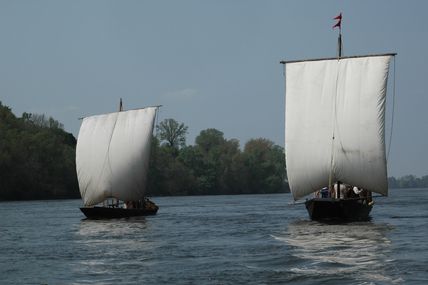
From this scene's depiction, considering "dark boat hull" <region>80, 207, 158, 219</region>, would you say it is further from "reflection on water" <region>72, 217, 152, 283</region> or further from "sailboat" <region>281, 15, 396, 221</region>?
"sailboat" <region>281, 15, 396, 221</region>

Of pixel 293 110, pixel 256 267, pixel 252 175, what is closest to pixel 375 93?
pixel 293 110

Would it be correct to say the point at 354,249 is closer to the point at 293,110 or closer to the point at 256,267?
the point at 256,267

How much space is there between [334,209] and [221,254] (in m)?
16.3

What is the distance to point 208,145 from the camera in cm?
17925

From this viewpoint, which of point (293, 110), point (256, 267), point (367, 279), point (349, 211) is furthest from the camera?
point (293, 110)

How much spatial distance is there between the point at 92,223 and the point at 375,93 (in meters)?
19.7

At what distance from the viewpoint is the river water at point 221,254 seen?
25297mm

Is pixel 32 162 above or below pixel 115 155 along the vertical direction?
above

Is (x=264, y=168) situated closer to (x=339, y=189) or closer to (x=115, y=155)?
(x=115, y=155)

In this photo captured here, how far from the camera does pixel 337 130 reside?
48.2 m

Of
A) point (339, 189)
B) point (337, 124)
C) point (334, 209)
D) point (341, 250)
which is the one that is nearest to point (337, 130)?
point (337, 124)

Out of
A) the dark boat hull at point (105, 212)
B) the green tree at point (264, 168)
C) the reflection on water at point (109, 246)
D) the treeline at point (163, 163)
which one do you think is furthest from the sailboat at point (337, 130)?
the green tree at point (264, 168)

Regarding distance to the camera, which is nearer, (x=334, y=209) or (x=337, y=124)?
(x=334, y=209)

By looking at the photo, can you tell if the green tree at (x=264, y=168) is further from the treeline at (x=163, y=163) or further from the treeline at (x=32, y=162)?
the treeline at (x=32, y=162)
